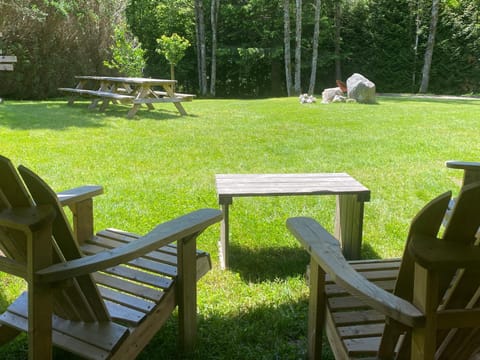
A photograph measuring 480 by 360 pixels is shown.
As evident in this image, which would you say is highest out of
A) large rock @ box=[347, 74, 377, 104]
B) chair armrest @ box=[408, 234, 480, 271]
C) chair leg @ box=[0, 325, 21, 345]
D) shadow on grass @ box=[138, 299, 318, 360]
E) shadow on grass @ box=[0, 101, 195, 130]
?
large rock @ box=[347, 74, 377, 104]

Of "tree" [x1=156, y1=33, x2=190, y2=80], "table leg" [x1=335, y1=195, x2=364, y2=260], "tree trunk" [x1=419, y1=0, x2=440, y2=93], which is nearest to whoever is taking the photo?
"table leg" [x1=335, y1=195, x2=364, y2=260]

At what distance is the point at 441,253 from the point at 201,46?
65.3 feet

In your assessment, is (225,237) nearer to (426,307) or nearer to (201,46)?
(426,307)

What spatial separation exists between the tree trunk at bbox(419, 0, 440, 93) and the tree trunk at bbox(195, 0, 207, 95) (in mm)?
9650

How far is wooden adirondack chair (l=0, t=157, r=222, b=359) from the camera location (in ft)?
4.06

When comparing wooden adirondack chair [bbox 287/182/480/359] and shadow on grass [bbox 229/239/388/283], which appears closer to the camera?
wooden adirondack chair [bbox 287/182/480/359]

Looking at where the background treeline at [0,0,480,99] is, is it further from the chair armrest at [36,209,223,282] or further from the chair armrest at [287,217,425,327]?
the chair armrest at [287,217,425,327]

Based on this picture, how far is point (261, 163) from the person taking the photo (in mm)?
5961

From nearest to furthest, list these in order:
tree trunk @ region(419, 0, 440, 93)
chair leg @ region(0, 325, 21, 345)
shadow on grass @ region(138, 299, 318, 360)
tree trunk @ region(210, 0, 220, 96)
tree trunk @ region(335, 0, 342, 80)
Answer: chair leg @ region(0, 325, 21, 345)
shadow on grass @ region(138, 299, 318, 360)
tree trunk @ region(419, 0, 440, 93)
tree trunk @ region(210, 0, 220, 96)
tree trunk @ region(335, 0, 342, 80)

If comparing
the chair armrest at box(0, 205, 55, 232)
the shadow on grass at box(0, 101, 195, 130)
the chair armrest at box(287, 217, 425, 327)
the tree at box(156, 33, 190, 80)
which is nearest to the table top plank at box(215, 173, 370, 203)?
the chair armrest at box(287, 217, 425, 327)

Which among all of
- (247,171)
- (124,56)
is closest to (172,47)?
(124,56)

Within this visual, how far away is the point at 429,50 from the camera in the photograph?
20109 mm

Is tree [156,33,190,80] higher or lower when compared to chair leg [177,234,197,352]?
higher

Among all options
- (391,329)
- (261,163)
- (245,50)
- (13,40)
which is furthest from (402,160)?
(245,50)
